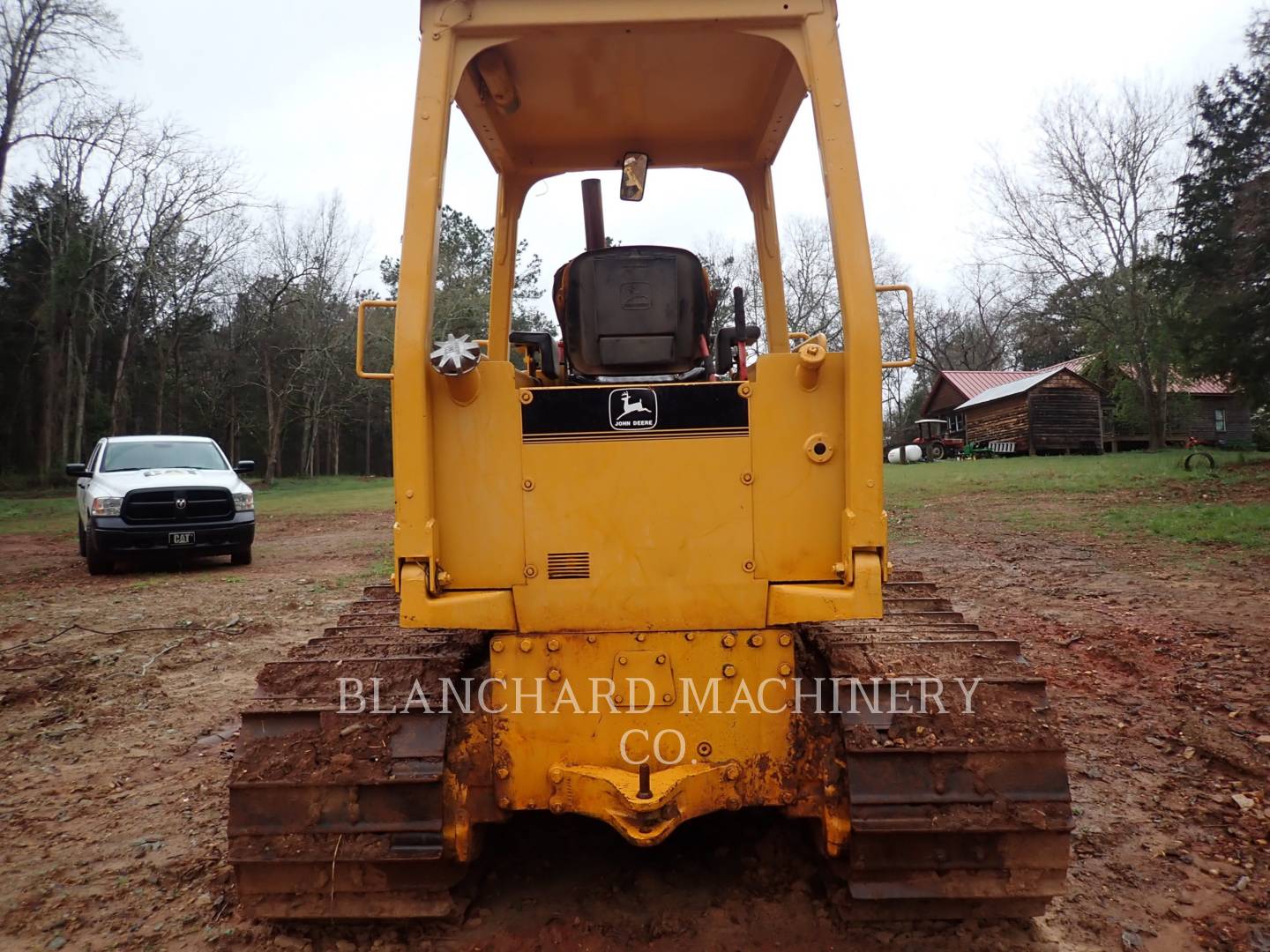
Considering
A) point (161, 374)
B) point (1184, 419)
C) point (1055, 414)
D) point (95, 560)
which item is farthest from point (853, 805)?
point (1184, 419)

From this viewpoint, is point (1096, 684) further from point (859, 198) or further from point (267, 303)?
point (267, 303)

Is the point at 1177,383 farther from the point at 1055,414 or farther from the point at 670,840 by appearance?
the point at 670,840

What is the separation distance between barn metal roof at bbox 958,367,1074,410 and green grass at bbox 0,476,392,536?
2946 centimetres

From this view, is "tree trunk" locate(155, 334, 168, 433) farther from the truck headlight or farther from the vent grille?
the vent grille

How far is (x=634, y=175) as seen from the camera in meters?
3.87

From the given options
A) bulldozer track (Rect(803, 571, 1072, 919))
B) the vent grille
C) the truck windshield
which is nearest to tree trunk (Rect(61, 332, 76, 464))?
the truck windshield

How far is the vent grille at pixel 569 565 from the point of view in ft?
8.95

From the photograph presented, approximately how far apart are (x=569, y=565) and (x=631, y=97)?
6.23 ft

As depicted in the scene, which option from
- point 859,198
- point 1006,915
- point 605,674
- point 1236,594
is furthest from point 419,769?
point 1236,594

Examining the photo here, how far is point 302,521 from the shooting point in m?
18.4

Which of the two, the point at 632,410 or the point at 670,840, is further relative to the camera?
the point at 670,840

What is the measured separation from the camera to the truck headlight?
1057cm

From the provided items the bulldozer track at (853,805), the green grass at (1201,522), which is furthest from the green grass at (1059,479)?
the bulldozer track at (853,805)

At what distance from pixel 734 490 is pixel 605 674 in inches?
28.0
